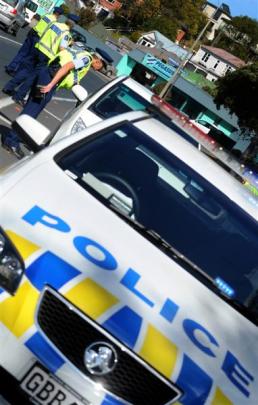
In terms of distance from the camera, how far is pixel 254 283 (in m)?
4.08

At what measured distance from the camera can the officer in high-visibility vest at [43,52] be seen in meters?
8.95

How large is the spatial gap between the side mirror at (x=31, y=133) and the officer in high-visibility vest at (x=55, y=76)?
12.5 feet

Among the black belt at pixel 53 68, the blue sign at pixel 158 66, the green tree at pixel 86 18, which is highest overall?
the green tree at pixel 86 18

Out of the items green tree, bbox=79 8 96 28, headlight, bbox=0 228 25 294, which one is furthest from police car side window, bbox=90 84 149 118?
green tree, bbox=79 8 96 28

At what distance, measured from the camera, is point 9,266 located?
2938 millimetres

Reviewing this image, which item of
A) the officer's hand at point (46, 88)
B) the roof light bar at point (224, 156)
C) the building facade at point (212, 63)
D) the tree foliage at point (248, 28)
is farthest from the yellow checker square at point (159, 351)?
the tree foliage at point (248, 28)

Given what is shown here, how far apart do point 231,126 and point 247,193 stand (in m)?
66.5

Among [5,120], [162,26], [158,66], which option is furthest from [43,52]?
[162,26]

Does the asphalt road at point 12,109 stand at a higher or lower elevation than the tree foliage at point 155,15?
lower

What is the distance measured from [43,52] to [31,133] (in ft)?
16.8

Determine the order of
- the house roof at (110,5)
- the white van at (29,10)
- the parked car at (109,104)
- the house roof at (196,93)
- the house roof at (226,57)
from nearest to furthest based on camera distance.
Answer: the parked car at (109,104)
the white van at (29,10)
the house roof at (196,93)
the house roof at (226,57)
the house roof at (110,5)

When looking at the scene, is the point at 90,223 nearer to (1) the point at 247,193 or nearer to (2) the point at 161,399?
(2) the point at 161,399

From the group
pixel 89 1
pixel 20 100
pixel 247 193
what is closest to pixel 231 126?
pixel 89 1

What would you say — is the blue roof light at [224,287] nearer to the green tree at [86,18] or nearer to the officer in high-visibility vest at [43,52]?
the officer in high-visibility vest at [43,52]
